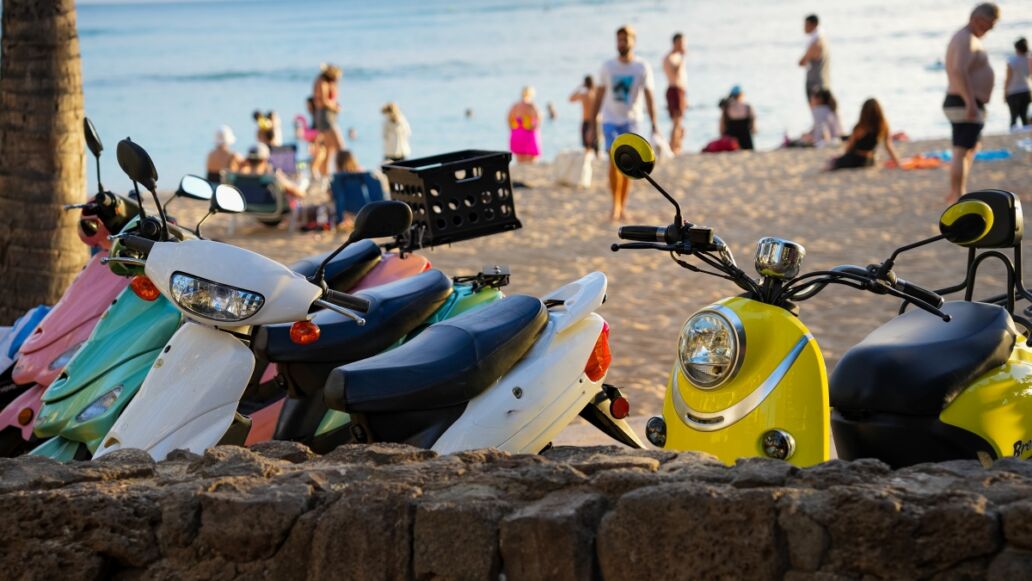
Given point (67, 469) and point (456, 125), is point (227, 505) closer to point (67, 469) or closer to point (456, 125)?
point (67, 469)

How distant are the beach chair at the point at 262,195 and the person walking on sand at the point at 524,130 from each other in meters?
6.83

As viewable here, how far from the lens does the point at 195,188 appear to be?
187 inches

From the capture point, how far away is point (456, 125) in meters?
36.1

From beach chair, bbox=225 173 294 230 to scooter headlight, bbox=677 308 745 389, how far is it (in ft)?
31.0

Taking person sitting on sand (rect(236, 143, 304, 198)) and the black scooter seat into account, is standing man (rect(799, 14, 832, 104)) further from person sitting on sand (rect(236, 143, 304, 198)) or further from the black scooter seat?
the black scooter seat

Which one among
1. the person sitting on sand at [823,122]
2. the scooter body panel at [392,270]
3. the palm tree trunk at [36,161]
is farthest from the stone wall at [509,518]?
the person sitting on sand at [823,122]

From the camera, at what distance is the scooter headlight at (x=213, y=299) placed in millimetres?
3680

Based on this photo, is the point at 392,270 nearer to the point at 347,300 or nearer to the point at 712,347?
the point at 347,300

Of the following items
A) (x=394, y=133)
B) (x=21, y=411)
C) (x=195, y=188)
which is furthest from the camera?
(x=394, y=133)

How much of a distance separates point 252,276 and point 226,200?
0.76 m

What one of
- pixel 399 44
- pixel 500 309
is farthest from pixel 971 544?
pixel 399 44

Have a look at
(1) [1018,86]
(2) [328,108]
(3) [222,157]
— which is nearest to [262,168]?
(3) [222,157]

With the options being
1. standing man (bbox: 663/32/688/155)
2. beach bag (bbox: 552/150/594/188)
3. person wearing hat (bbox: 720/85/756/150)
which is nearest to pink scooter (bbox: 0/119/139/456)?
beach bag (bbox: 552/150/594/188)

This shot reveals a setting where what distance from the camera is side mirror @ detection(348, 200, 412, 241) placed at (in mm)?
3461
